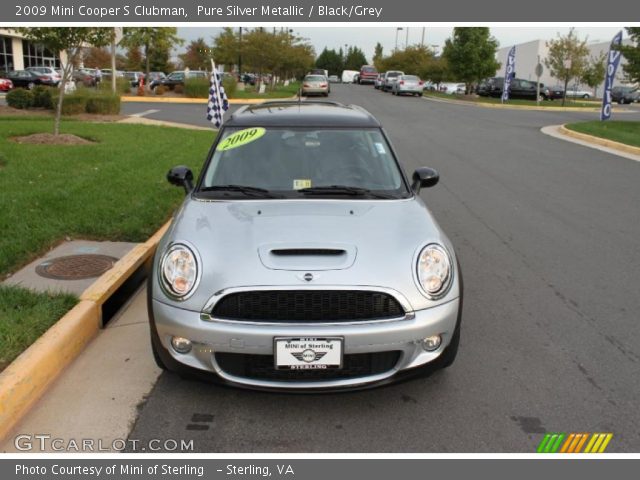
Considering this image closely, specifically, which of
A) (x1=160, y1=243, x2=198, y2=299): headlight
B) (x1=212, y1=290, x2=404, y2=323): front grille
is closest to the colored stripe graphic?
(x1=212, y1=290, x2=404, y2=323): front grille

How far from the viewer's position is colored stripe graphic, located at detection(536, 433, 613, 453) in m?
2.99

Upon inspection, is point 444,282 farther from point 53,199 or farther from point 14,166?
point 14,166

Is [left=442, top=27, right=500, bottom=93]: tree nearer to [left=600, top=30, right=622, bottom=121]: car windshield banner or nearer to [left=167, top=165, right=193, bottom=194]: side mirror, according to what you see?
[left=600, top=30, right=622, bottom=121]: car windshield banner

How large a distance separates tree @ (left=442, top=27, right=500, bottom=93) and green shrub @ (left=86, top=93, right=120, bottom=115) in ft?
101

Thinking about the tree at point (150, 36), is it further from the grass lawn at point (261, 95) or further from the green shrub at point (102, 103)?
the green shrub at point (102, 103)

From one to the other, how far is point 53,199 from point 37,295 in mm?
2910

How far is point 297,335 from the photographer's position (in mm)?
2969

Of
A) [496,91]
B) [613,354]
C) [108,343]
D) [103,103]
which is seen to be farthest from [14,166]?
[496,91]

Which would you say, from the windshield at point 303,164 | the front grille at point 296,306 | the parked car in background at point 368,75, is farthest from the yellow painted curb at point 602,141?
the parked car in background at point 368,75

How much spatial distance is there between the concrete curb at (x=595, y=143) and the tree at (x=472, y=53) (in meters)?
24.1

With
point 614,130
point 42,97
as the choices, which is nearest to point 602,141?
point 614,130

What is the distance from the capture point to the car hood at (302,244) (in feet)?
10.1

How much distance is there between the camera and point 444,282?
3.27m

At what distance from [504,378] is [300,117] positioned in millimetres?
2485
